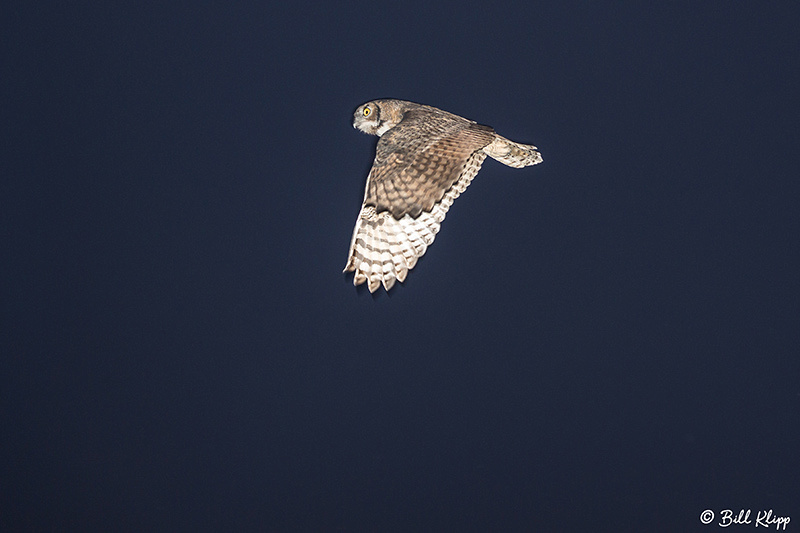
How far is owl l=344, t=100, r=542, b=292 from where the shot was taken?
3.92 feet

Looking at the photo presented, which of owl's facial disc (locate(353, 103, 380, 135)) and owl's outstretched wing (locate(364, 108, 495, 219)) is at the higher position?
owl's facial disc (locate(353, 103, 380, 135))

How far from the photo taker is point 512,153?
4.45 ft

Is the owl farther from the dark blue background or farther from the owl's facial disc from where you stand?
the dark blue background

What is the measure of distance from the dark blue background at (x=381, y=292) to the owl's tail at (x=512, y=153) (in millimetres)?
102

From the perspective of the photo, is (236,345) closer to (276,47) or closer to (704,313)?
(276,47)

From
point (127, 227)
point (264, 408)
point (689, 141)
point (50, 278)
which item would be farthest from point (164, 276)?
point (689, 141)

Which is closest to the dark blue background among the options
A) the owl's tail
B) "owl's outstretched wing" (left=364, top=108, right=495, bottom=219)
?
the owl's tail

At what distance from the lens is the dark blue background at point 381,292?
152 cm

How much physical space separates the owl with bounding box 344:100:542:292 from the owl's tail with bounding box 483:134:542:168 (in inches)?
2.6

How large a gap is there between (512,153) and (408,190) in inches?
11.0

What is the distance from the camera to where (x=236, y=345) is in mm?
1699

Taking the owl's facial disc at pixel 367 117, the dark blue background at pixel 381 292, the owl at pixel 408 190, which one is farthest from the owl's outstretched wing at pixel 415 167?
the dark blue background at pixel 381 292

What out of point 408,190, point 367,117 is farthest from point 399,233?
point 367,117

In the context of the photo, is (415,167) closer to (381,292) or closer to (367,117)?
(367,117)
